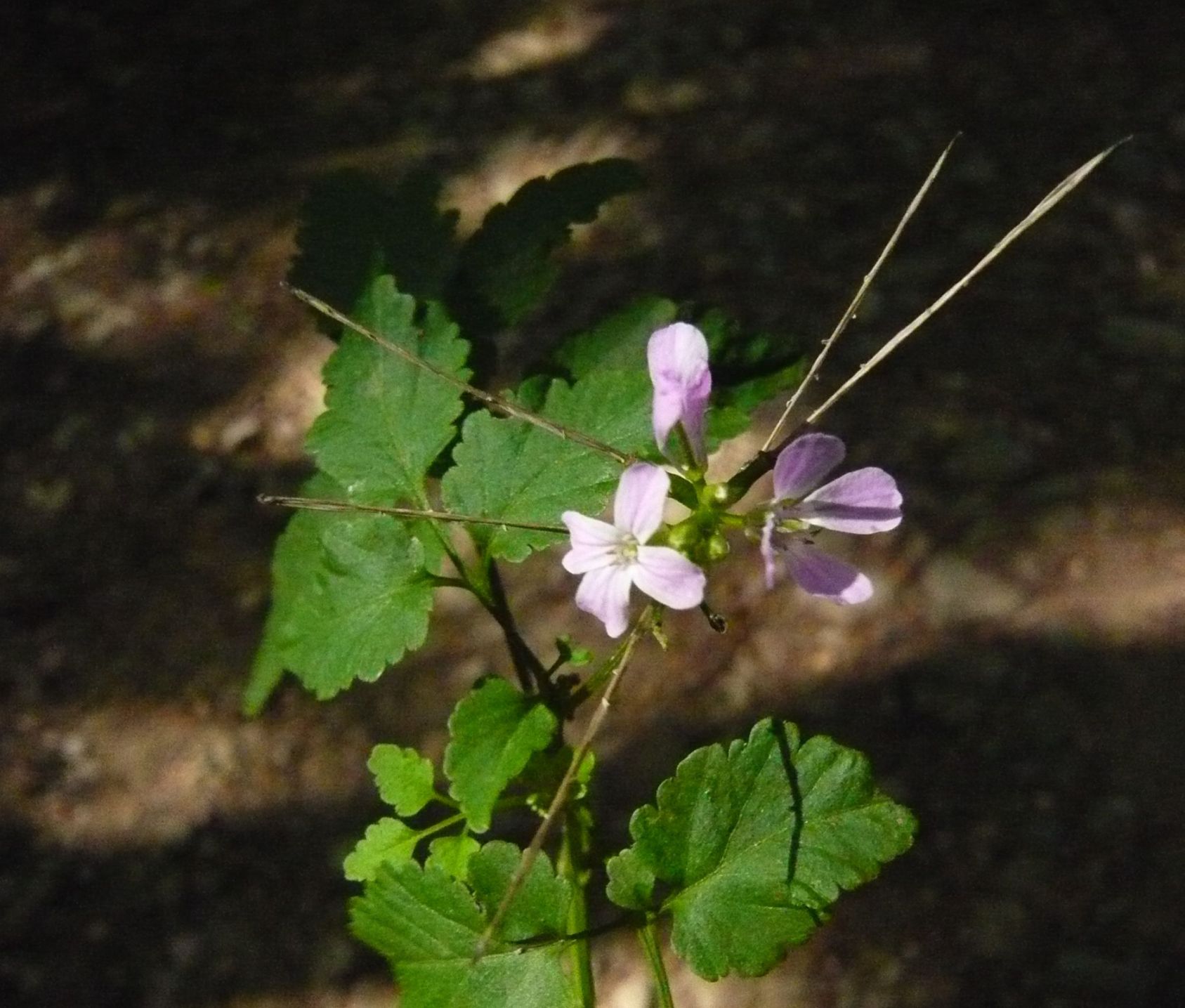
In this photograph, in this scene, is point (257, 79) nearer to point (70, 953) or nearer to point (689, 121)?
point (689, 121)

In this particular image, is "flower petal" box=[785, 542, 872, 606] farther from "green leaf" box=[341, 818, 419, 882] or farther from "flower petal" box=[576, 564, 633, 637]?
"green leaf" box=[341, 818, 419, 882]

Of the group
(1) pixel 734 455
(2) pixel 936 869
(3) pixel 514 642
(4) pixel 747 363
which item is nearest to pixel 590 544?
(3) pixel 514 642

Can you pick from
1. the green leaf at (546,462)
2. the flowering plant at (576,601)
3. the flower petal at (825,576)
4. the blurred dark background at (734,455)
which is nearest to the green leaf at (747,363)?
the flowering plant at (576,601)

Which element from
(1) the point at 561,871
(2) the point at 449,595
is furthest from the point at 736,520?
(2) the point at 449,595

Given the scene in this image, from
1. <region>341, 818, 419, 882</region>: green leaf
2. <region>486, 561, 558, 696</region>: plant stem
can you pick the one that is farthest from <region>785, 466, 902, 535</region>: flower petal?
<region>341, 818, 419, 882</region>: green leaf

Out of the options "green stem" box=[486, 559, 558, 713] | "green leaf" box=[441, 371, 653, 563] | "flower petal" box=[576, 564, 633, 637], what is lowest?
"green stem" box=[486, 559, 558, 713]

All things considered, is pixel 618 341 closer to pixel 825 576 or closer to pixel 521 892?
pixel 825 576

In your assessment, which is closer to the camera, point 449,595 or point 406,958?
point 406,958
